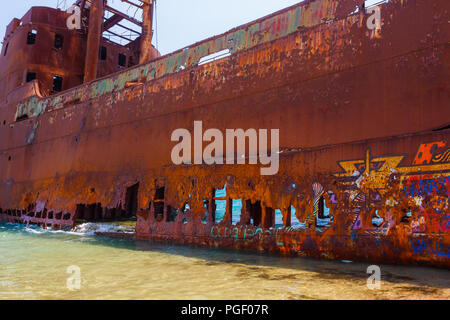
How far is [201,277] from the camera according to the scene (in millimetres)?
3766

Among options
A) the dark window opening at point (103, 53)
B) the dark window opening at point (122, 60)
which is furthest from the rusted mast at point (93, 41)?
the dark window opening at point (122, 60)

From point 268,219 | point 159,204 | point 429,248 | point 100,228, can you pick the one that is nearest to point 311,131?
point 268,219

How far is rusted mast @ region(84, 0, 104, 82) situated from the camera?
1127cm

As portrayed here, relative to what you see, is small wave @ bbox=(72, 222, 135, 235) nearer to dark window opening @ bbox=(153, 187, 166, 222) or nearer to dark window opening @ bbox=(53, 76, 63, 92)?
dark window opening @ bbox=(153, 187, 166, 222)

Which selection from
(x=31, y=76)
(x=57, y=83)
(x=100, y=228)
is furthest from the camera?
(x=57, y=83)

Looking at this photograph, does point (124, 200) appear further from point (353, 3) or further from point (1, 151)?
point (1, 151)

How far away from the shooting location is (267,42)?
235 inches

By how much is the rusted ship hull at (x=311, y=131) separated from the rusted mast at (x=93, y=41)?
10.7 ft

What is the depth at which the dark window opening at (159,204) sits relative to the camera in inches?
276

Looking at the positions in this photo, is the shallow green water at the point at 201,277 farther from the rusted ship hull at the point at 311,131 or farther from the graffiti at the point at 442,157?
the graffiti at the point at 442,157

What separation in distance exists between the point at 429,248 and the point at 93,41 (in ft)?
35.6

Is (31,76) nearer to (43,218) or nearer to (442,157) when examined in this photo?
(43,218)

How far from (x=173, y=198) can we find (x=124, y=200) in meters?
1.48

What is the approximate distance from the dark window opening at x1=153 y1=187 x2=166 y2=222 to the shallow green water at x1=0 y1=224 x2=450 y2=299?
1539 mm
